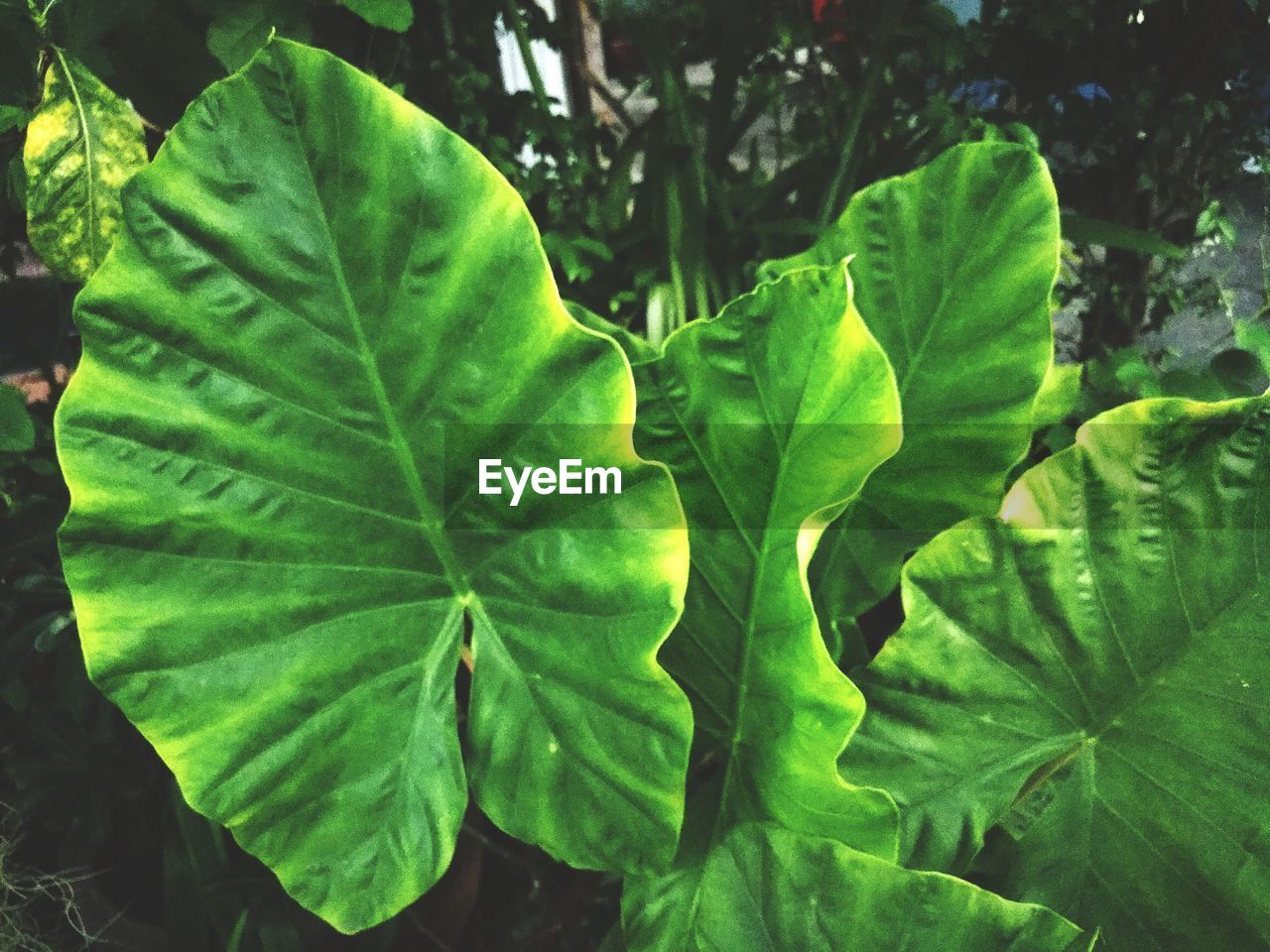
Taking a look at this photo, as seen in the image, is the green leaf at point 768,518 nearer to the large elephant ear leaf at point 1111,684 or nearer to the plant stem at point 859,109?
→ the large elephant ear leaf at point 1111,684

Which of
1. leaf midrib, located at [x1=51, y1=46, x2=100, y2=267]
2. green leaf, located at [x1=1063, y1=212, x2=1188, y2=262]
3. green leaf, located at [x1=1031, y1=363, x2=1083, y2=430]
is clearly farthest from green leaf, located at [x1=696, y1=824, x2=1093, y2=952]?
green leaf, located at [x1=1063, y1=212, x2=1188, y2=262]

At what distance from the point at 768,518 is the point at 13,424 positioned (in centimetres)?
58

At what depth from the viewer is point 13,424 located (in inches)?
28.0

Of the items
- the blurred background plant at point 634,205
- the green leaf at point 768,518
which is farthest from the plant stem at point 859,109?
the green leaf at point 768,518

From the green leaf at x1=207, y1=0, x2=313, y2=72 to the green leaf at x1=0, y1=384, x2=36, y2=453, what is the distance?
1.00ft

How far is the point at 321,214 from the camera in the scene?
1.45ft

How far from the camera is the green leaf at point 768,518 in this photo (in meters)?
0.44

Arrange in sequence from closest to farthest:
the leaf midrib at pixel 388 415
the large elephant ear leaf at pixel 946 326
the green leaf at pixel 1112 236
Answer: the leaf midrib at pixel 388 415 → the large elephant ear leaf at pixel 946 326 → the green leaf at pixel 1112 236

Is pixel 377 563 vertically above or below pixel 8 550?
above

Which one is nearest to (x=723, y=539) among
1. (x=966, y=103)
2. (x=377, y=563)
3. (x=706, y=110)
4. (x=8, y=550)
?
(x=377, y=563)

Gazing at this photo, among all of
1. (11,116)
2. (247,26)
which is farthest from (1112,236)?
(11,116)

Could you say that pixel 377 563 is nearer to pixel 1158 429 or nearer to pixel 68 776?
pixel 1158 429

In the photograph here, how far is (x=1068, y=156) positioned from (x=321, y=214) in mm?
1146

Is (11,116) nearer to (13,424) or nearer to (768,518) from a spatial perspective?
(13,424)
